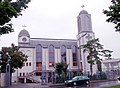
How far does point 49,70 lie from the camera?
67688 mm

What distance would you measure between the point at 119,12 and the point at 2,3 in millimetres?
7809

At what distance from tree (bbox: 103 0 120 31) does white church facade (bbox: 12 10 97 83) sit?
162 feet

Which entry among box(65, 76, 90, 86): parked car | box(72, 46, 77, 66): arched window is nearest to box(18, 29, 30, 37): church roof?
box(72, 46, 77, 66): arched window

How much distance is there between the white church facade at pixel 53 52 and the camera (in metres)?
66.9

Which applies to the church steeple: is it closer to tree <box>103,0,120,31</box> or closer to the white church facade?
the white church facade

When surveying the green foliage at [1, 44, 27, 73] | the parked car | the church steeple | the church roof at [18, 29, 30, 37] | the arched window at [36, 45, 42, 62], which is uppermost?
the church steeple

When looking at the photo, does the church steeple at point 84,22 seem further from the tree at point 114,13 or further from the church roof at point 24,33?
the tree at point 114,13

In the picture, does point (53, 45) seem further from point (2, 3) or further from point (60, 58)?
point (2, 3)

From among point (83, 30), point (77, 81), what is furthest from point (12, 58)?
point (83, 30)

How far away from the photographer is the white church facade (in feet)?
220

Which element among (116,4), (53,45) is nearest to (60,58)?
(53,45)

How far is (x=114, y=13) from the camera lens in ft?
52.8

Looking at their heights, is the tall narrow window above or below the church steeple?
below

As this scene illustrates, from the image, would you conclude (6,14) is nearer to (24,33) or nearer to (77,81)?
(77,81)
